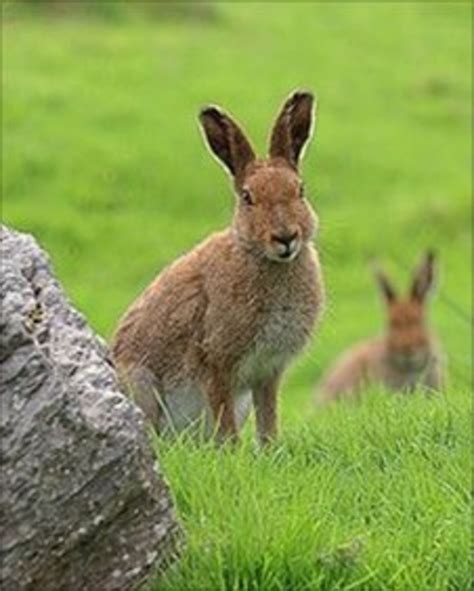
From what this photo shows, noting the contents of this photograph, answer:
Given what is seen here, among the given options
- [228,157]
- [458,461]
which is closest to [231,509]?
[458,461]

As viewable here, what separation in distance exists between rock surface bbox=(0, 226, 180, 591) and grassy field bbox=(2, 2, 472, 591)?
0.81ft

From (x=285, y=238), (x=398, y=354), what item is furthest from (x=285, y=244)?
(x=398, y=354)

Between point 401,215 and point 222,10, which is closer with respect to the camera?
point 401,215

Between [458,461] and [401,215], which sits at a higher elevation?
[458,461]

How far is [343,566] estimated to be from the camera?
6.15 metres

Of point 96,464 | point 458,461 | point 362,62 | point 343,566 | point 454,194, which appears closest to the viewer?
point 96,464

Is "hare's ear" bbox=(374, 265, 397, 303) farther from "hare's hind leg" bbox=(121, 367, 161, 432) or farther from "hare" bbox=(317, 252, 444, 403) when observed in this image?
"hare's hind leg" bbox=(121, 367, 161, 432)

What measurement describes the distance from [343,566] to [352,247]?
51.2 feet

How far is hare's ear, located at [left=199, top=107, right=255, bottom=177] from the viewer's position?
8008 mm

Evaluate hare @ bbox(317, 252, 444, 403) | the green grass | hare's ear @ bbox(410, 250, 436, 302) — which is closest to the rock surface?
the green grass

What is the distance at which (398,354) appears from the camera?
1598cm

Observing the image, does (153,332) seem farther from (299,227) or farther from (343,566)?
(343,566)

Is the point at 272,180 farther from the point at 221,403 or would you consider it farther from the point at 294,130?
the point at 221,403

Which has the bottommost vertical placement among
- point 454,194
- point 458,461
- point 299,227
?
point 454,194
